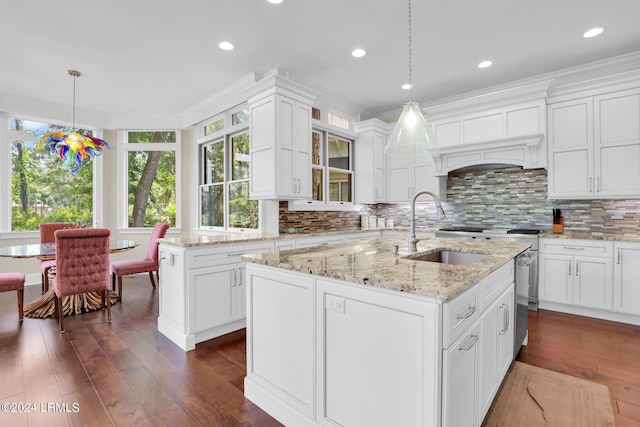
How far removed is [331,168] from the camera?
5051 millimetres

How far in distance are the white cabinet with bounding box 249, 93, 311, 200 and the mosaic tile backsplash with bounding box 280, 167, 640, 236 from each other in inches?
19.7

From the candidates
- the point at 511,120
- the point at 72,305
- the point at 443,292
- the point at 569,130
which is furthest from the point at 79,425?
the point at 569,130

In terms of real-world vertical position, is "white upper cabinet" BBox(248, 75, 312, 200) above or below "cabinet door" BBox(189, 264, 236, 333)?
above

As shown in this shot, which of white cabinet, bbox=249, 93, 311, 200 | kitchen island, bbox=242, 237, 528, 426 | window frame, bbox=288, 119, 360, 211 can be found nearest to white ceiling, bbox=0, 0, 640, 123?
white cabinet, bbox=249, 93, 311, 200

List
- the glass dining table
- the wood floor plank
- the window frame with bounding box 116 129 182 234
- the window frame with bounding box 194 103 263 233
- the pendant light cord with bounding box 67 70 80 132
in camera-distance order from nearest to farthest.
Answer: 1. the wood floor plank
2. the glass dining table
3. the pendant light cord with bounding box 67 70 80 132
4. the window frame with bounding box 194 103 263 233
5. the window frame with bounding box 116 129 182 234

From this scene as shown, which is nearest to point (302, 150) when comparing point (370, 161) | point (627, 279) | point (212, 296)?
point (370, 161)

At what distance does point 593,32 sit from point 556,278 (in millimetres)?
2571

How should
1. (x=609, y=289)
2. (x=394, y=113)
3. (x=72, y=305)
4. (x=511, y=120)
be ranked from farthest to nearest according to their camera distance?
(x=394, y=113), (x=511, y=120), (x=72, y=305), (x=609, y=289)

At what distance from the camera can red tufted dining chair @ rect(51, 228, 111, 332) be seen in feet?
10.4

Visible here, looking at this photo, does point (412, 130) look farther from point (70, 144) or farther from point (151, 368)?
point (70, 144)

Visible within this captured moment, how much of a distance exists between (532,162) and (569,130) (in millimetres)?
515

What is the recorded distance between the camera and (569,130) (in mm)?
3863

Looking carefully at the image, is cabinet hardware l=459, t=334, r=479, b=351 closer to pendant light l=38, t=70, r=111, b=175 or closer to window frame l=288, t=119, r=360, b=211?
window frame l=288, t=119, r=360, b=211

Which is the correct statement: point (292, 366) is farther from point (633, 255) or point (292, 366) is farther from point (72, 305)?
point (633, 255)
